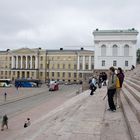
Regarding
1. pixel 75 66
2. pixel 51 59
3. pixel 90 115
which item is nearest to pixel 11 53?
pixel 51 59

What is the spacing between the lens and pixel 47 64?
11469cm

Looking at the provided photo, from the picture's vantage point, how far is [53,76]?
117m

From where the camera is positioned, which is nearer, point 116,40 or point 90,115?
point 90,115

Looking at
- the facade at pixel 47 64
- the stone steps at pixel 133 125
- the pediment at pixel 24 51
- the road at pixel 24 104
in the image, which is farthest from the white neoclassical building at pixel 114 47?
the stone steps at pixel 133 125

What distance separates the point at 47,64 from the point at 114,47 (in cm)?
4359

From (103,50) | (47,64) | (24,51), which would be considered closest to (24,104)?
(103,50)

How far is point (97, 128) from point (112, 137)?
1.26 meters

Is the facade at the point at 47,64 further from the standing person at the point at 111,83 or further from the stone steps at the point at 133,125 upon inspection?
the stone steps at the point at 133,125

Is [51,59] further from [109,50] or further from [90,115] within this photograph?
[90,115]

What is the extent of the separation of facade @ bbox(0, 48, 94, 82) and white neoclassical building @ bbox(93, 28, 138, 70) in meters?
35.1

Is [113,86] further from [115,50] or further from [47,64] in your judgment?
[47,64]

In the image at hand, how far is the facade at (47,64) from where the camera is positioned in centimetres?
11275

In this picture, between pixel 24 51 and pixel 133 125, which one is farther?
pixel 24 51

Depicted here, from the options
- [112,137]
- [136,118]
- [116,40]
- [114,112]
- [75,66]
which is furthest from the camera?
[75,66]
